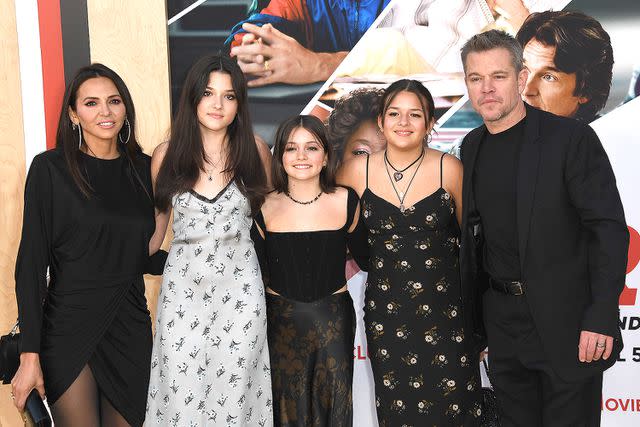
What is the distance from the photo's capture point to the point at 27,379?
2102 millimetres

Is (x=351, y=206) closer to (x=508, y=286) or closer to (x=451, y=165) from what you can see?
(x=451, y=165)

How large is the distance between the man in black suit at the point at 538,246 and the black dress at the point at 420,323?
11 centimetres

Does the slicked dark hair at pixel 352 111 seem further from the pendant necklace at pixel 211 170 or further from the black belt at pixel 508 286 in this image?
the black belt at pixel 508 286

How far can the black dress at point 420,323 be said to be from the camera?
7.64 feet

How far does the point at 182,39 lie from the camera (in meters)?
3.22

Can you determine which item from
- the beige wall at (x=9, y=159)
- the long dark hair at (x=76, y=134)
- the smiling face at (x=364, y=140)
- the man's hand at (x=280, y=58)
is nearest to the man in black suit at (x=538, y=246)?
the smiling face at (x=364, y=140)

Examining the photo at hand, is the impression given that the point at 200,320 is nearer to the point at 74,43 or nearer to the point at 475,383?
the point at 475,383

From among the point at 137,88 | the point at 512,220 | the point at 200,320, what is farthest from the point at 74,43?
the point at 512,220

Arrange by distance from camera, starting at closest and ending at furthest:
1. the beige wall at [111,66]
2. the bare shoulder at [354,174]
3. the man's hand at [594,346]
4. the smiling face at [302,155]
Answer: the man's hand at [594,346], the smiling face at [302,155], the bare shoulder at [354,174], the beige wall at [111,66]

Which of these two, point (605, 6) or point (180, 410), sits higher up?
point (605, 6)

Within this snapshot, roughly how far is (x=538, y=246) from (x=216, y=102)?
1227mm

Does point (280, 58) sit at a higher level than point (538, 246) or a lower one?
higher

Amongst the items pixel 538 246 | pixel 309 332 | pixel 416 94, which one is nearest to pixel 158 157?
pixel 309 332

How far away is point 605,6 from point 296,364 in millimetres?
2240
